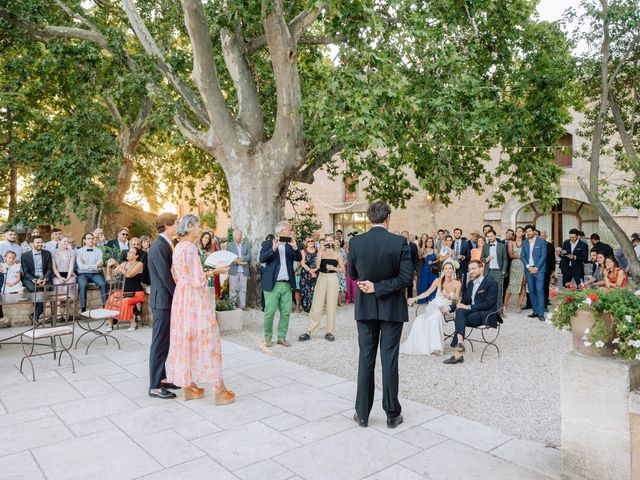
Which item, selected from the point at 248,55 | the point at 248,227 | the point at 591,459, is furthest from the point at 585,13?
the point at 591,459

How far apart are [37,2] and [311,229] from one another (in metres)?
9.81

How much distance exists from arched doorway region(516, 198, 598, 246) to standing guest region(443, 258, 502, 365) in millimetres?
14160

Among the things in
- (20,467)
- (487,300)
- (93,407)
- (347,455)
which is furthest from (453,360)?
(20,467)

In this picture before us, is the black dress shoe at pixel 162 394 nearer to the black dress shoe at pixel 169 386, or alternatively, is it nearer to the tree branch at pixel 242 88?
the black dress shoe at pixel 169 386

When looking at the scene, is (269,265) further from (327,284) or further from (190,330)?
(190,330)

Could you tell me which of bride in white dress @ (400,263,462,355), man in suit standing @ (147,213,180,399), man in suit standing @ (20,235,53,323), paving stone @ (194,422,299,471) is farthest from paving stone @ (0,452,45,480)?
man in suit standing @ (20,235,53,323)

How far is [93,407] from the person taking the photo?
507 cm

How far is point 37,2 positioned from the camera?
11.3 m

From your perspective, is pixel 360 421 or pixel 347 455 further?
pixel 360 421

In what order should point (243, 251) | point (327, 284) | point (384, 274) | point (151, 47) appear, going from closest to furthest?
point (384, 274), point (327, 284), point (151, 47), point (243, 251)

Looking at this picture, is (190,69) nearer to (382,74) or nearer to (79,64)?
(79,64)

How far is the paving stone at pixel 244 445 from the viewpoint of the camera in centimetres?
385

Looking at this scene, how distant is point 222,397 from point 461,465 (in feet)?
8.22

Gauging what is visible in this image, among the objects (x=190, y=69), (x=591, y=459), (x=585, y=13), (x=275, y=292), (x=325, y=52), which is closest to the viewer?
(x=591, y=459)
